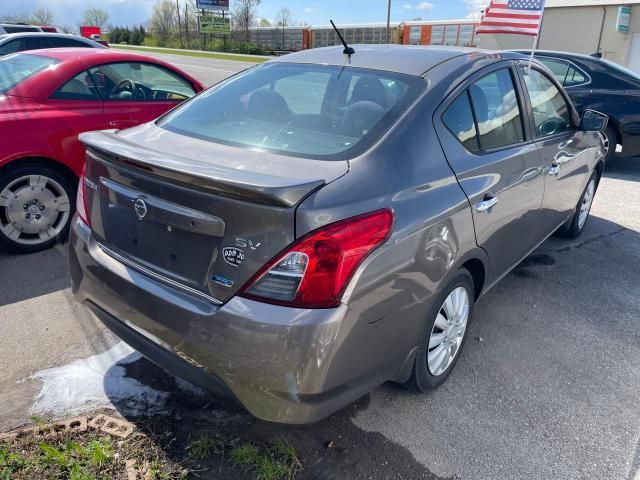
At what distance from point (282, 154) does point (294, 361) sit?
91cm

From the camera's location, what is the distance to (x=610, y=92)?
24.8 ft

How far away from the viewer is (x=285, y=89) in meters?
2.99

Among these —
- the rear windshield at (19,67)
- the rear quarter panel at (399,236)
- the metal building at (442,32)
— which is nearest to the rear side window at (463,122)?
the rear quarter panel at (399,236)

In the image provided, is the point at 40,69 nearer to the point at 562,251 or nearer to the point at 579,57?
the point at 562,251

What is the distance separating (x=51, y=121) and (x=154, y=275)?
2772mm

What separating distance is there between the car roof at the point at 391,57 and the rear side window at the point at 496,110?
0.19m

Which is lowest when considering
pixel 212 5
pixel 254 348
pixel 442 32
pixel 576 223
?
pixel 576 223

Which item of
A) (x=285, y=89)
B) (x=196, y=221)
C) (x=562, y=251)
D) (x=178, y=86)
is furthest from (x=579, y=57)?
(x=196, y=221)

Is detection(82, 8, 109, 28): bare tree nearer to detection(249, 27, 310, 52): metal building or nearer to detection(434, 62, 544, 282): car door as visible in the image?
detection(249, 27, 310, 52): metal building

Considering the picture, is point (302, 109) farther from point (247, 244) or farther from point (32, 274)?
point (32, 274)

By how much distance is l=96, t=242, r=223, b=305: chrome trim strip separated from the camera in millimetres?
2027

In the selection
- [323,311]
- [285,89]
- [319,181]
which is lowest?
[323,311]

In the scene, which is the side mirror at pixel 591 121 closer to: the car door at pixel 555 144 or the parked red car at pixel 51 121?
the car door at pixel 555 144

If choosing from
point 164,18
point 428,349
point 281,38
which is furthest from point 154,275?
point 164,18
